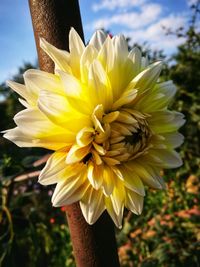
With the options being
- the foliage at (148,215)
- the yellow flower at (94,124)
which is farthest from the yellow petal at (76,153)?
the foliage at (148,215)

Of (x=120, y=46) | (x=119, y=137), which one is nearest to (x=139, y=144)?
(x=119, y=137)

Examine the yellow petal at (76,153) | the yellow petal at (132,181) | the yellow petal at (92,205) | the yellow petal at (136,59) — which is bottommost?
the yellow petal at (92,205)

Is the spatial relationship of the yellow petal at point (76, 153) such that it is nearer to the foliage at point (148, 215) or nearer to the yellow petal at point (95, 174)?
the yellow petal at point (95, 174)

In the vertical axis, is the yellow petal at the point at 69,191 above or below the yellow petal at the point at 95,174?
below

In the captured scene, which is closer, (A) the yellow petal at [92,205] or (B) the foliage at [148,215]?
(A) the yellow petal at [92,205]

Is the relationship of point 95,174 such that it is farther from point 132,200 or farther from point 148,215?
point 148,215

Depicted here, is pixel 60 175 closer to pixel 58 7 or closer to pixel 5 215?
pixel 58 7

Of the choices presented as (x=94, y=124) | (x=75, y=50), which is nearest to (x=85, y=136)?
(x=94, y=124)

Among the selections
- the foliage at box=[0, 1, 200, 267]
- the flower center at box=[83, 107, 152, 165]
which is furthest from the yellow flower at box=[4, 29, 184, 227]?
the foliage at box=[0, 1, 200, 267]
